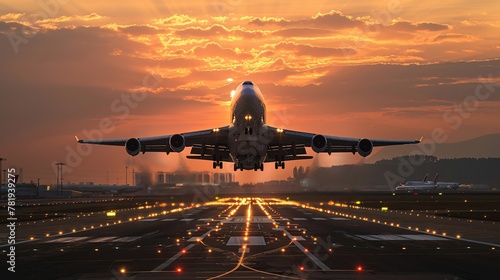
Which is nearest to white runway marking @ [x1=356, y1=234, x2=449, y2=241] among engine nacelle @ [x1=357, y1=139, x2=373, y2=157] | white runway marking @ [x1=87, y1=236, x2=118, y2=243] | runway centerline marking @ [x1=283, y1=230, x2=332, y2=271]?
runway centerline marking @ [x1=283, y1=230, x2=332, y2=271]

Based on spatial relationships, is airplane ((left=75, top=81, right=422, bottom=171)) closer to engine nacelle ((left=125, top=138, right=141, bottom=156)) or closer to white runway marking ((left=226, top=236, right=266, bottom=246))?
engine nacelle ((left=125, top=138, right=141, bottom=156))

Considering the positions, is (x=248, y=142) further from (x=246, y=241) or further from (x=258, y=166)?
(x=246, y=241)

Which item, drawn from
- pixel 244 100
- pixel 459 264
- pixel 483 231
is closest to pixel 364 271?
pixel 459 264

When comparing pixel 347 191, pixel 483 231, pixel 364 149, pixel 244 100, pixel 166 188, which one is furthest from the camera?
pixel 347 191

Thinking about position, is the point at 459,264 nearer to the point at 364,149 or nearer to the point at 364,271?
the point at 364,271

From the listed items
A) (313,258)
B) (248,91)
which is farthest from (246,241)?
(248,91)

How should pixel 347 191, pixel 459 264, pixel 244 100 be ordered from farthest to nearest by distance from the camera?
pixel 347 191
pixel 244 100
pixel 459 264

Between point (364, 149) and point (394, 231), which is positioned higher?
point (364, 149)
